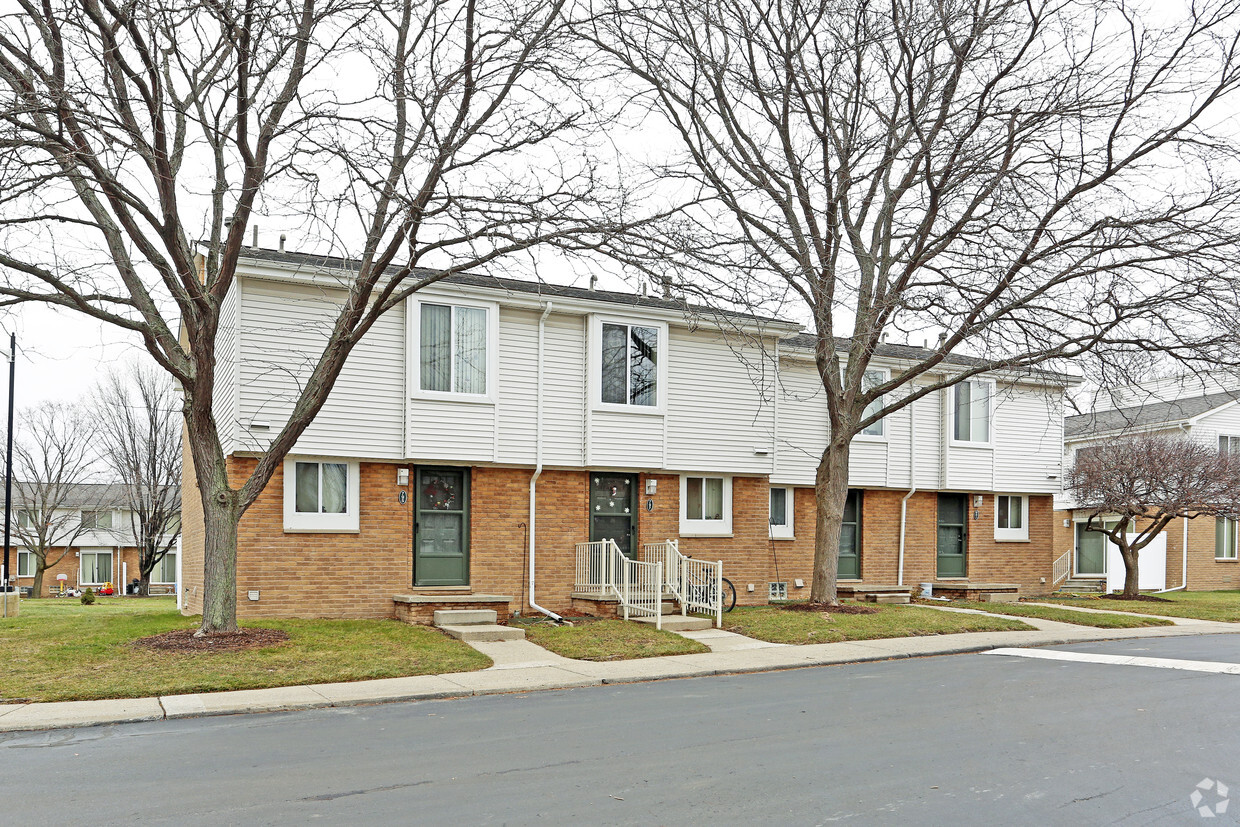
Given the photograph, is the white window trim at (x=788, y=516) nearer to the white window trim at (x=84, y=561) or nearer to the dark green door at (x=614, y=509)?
the dark green door at (x=614, y=509)

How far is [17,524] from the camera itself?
39.8 meters

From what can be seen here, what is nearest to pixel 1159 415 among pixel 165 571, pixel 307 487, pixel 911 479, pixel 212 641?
pixel 911 479

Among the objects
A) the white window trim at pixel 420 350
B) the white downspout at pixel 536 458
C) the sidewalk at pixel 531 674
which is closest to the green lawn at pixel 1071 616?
the sidewalk at pixel 531 674

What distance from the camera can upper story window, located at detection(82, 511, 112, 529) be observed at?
4296 centimetres

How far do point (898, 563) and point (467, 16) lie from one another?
1543 cm

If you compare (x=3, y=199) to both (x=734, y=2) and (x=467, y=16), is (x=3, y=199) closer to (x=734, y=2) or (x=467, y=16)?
(x=467, y=16)

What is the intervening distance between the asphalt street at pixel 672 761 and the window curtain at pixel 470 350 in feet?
23.9

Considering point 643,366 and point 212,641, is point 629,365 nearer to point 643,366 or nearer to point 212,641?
point 643,366

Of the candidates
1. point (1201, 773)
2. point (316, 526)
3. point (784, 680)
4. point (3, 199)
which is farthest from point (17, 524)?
point (1201, 773)

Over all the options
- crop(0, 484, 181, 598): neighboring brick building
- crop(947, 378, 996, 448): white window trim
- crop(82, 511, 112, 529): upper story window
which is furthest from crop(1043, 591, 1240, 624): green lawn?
crop(0, 484, 181, 598): neighboring brick building

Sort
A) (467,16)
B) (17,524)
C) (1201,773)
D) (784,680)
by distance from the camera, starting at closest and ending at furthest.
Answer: (1201,773) → (784,680) → (467,16) → (17,524)

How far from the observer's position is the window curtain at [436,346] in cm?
1628

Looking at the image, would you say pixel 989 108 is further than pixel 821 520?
No

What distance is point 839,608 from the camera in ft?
56.9
